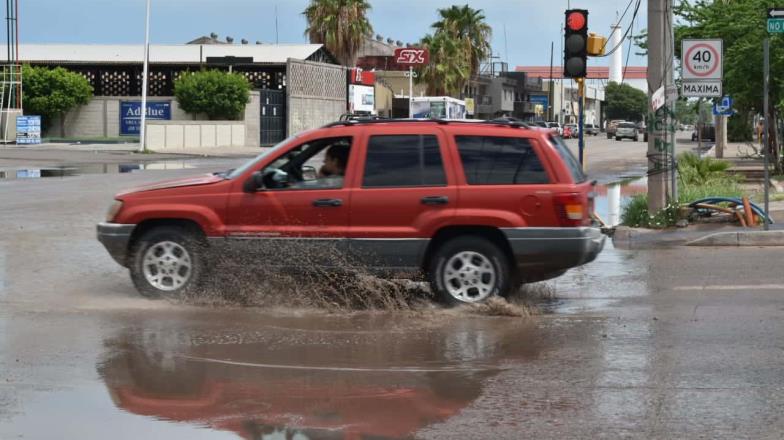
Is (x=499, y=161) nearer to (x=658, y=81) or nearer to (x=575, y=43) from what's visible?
(x=658, y=81)

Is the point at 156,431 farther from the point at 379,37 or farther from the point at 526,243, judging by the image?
the point at 379,37

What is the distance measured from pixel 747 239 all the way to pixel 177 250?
812cm

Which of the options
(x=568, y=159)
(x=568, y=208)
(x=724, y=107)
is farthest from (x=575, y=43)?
(x=724, y=107)

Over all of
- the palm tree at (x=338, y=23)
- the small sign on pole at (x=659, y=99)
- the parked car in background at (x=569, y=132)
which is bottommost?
the small sign on pole at (x=659, y=99)

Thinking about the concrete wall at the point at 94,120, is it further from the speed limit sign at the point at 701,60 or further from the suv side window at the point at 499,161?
the suv side window at the point at 499,161

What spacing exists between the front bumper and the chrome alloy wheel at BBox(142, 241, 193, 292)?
215 mm

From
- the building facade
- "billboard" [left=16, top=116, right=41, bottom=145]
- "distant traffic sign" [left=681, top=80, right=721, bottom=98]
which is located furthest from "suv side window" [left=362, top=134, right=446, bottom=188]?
the building facade

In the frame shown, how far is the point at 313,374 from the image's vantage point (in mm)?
7645

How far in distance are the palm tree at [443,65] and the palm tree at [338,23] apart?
8.49 meters

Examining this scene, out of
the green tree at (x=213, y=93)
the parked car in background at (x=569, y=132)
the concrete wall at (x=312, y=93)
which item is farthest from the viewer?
the parked car in background at (x=569, y=132)

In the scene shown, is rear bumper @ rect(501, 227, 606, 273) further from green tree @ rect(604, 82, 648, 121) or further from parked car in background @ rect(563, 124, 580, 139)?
green tree @ rect(604, 82, 648, 121)

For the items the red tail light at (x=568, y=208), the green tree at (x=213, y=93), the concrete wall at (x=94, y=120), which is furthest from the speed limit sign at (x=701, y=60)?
the concrete wall at (x=94, y=120)

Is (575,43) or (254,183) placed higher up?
(575,43)

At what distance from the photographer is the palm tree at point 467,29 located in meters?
81.8
